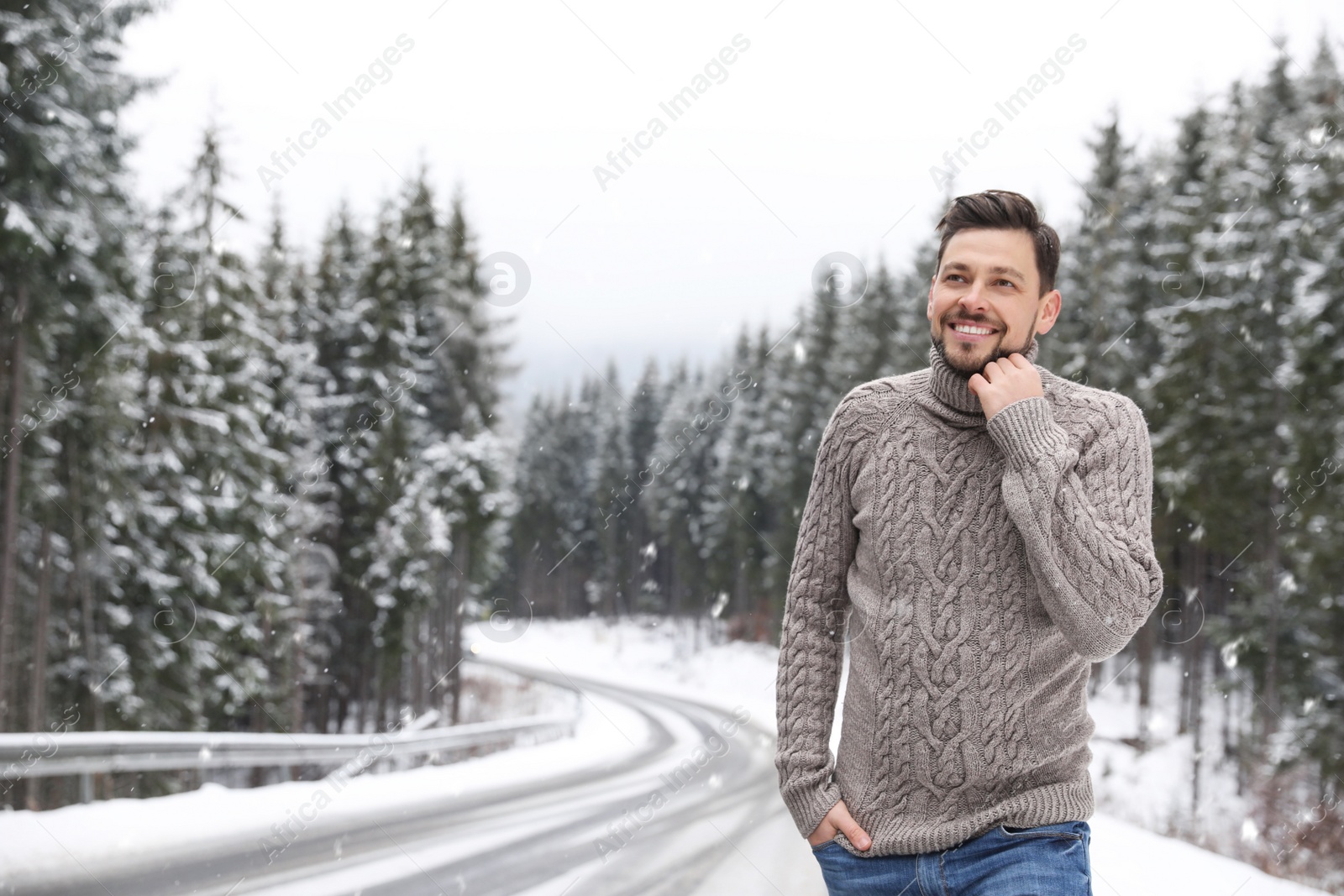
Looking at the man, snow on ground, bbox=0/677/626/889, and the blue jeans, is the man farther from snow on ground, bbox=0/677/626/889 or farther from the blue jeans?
snow on ground, bbox=0/677/626/889

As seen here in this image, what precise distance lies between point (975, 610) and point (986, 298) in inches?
28.5

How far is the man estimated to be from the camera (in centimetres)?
192

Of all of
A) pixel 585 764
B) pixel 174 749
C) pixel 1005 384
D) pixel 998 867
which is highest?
pixel 1005 384

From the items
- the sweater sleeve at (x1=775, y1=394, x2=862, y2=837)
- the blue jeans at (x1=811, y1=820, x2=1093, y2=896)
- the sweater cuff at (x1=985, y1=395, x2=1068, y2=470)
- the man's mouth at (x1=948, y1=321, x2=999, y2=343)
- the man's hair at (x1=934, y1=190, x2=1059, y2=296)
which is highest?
the man's hair at (x1=934, y1=190, x2=1059, y2=296)

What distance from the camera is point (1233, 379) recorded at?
57.5 feet

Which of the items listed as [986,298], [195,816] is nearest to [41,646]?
[195,816]

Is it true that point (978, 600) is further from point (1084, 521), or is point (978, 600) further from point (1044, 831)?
point (1044, 831)

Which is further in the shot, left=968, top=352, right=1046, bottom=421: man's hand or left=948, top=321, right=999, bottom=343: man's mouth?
left=948, top=321, right=999, bottom=343: man's mouth

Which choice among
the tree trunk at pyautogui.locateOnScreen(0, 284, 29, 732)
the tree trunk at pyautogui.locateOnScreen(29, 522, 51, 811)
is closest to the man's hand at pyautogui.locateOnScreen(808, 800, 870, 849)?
the tree trunk at pyautogui.locateOnScreen(0, 284, 29, 732)

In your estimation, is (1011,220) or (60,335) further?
(60,335)

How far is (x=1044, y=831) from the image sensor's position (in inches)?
76.2

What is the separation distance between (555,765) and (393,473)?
38.5 feet

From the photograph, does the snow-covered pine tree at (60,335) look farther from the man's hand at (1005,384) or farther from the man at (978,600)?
the man's hand at (1005,384)

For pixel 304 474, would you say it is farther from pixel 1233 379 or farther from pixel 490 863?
pixel 1233 379
